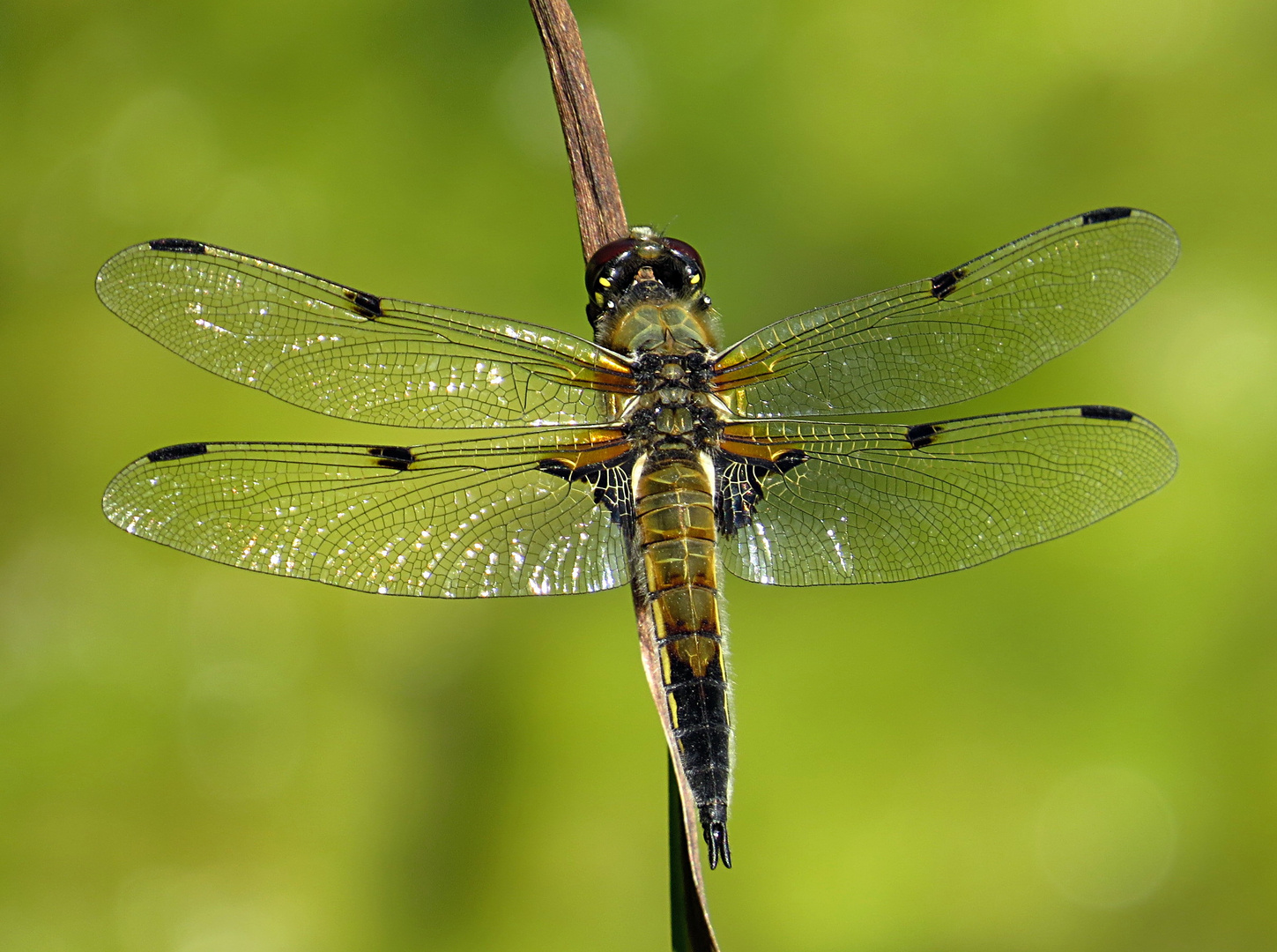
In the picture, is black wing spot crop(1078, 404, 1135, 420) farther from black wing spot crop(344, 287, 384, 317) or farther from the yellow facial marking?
black wing spot crop(344, 287, 384, 317)

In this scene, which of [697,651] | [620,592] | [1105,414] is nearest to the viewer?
[697,651]

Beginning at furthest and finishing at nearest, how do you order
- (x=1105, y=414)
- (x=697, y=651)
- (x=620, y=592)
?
(x=620, y=592) → (x=1105, y=414) → (x=697, y=651)

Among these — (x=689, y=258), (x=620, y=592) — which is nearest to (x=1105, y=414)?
(x=689, y=258)

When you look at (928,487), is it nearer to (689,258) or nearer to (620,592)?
(689,258)

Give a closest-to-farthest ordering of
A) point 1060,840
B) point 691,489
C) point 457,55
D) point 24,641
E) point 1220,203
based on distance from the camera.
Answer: point 691,489, point 1060,840, point 24,641, point 1220,203, point 457,55

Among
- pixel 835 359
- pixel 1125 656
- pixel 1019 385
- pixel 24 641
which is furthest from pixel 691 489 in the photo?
pixel 24 641

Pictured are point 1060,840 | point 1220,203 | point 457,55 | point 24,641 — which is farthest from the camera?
point 457,55

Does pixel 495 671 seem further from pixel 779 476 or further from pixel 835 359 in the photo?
pixel 835 359
